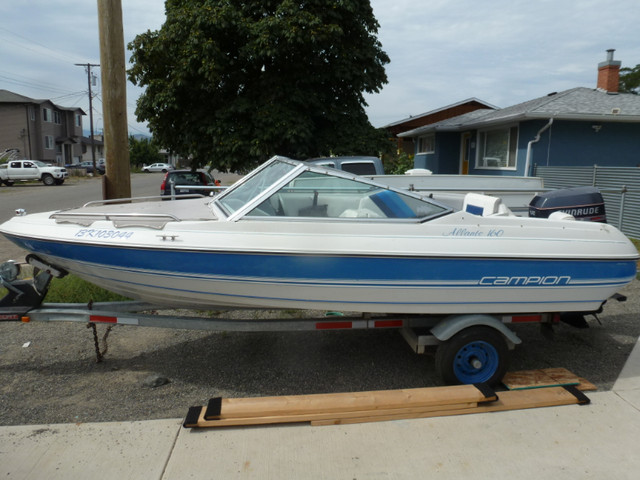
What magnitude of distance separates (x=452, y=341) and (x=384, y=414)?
81 cm

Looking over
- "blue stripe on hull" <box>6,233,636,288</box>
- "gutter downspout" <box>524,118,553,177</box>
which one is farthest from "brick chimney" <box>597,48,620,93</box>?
"blue stripe on hull" <box>6,233,636,288</box>

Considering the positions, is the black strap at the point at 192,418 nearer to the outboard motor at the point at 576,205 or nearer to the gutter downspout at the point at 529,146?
the outboard motor at the point at 576,205

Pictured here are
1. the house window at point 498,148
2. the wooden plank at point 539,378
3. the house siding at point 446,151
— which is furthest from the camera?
the house siding at point 446,151

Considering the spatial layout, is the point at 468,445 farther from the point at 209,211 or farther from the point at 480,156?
the point at 480,156

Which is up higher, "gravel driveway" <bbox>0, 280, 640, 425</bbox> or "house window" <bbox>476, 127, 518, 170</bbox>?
"house window" <bbox>476, 127, 518, 170</bbox>

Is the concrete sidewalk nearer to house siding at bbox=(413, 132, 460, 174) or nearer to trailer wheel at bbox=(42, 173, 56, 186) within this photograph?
house siding at bbox=(413, 132, 460, 174)

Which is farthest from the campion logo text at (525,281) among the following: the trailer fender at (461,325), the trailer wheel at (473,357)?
the trailer wheel at (473,357)

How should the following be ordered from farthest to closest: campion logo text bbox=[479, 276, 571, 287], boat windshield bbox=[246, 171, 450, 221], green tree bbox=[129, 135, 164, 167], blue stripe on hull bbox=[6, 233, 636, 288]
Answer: green tree bbox=[129, 135, 164, 167], boat windshield bbox=[246, 171, 450, 221], campion logo text bbox=[479, 276, 571, 287], blue stripe on hull bbox=[6, 233, 636, 288]

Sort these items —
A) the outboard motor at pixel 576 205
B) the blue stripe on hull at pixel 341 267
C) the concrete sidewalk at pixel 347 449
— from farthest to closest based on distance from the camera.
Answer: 1. the outboard motor at pixel 576 205
2. the blue stripe on hull at pixel 341 267
3. the concrete sidewalk at pixel 347 449

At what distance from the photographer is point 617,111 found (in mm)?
13930

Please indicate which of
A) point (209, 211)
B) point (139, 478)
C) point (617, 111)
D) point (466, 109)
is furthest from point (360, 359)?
point (466, 109)

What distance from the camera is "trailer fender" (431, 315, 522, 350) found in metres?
3.63

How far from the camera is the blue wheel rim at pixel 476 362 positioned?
3793 millimetres

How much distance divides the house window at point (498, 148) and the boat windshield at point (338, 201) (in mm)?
12259
